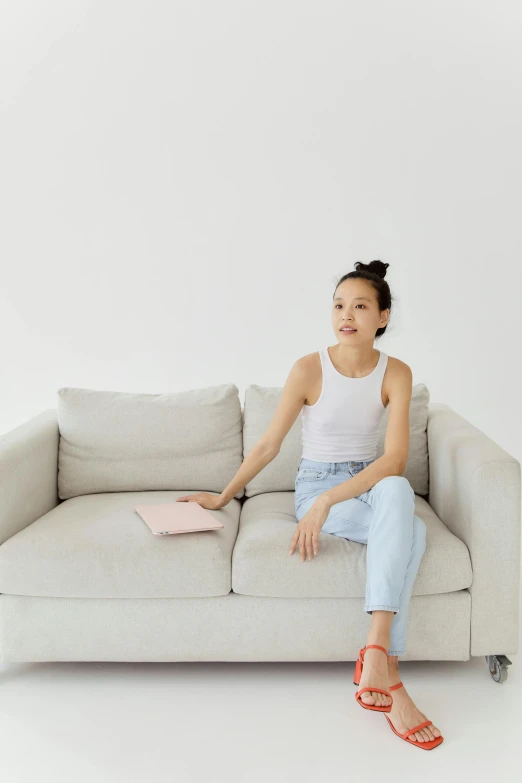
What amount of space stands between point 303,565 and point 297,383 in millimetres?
585

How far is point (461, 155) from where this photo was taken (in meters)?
4.02

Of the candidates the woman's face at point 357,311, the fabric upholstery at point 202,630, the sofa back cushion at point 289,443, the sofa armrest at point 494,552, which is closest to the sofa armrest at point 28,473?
the fabric upholstery at point 202,630

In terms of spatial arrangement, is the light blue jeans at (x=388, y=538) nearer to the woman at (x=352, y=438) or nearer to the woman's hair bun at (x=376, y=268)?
the woman at (x=352, y=438)

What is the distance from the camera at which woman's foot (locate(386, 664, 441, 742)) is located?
2.01m

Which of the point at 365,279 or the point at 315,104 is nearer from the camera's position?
the point at 365,279

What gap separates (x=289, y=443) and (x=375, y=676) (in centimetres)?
107

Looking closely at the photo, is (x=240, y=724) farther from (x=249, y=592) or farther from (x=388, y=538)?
(x=388, y=538)

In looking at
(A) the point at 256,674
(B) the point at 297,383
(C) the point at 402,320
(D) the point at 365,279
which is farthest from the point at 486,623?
(C) the point at 402,320

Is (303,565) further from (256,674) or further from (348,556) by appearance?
(256,674)

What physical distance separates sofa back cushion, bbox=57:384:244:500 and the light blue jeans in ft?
2.22

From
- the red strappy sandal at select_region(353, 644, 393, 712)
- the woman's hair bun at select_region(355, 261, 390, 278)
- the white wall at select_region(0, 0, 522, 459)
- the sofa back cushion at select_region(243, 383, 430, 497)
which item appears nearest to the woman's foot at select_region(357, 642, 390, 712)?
the red strappy sandal at select_region(353, 644, 393, 712)

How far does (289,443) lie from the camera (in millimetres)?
2889

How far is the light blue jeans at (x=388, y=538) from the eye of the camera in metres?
2.10

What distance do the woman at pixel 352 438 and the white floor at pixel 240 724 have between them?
338 millimetres
